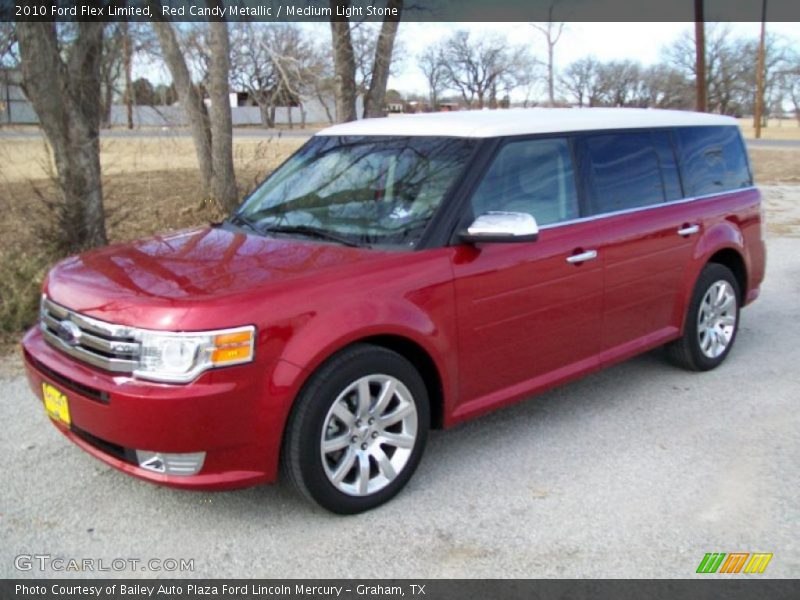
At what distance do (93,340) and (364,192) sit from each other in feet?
5.24

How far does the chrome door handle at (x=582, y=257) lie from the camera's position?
4.27 m

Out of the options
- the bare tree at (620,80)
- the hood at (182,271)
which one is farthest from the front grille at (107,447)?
the bare tree at (620,80)

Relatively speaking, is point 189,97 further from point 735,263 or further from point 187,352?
point 187,352

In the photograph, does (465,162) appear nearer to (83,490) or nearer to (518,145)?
(518,145)

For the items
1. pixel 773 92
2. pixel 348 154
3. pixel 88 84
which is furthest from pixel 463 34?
pixel 348 154

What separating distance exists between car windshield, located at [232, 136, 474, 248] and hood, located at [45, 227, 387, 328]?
0.62 feet

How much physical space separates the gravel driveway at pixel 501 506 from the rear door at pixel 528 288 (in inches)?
17.3

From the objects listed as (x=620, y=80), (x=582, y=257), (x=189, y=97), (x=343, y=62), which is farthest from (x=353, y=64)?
(x=620, y=80)

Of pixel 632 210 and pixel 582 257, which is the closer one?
pixel 582 257

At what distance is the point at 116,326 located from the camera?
10.4 feet

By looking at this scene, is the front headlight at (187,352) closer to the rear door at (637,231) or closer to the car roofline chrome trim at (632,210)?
the car roofline chrome trim at (632,210)

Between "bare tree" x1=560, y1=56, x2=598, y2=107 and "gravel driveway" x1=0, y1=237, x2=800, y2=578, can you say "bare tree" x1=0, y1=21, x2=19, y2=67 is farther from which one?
"bare tree" x1=560, y1=56, x2=598, y2=107

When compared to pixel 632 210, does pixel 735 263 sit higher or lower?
lower

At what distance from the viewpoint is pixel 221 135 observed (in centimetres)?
1269
